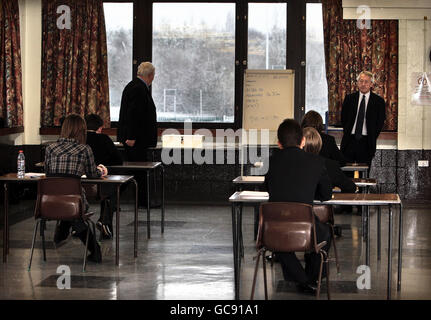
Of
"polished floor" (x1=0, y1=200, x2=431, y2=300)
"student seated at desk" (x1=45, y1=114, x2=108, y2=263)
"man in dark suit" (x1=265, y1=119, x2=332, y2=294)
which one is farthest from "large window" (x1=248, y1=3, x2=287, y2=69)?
"man in dark suit" (x1=265, y1=119, x2=332, y2=294)

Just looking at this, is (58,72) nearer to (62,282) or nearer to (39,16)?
(39,16)

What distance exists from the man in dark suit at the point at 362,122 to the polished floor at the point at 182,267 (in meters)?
0.89

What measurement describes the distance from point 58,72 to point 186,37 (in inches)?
72.2

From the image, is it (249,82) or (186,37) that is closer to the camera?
(249,82)

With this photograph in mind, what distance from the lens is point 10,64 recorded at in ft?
31.5

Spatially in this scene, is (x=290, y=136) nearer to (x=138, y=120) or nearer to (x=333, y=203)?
(x=333, y=203)

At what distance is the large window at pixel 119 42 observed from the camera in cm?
1054

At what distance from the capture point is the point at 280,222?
477 centimetres

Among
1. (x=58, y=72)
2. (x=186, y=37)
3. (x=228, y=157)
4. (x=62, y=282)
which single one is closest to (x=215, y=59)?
(x=186, y=37)

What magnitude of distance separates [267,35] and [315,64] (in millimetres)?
777

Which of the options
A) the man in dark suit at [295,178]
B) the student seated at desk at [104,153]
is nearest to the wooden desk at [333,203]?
the man in dark suit at [295,178]

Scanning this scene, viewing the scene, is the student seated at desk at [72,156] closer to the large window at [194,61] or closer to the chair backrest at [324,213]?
the chair backrest at [324,213]
